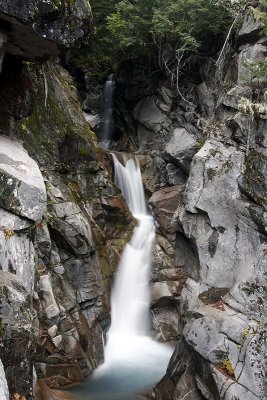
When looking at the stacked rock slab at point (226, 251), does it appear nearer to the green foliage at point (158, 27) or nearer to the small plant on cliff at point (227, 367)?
the small plant on cliff at point (227, 367)

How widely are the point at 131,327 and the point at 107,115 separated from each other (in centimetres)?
1168

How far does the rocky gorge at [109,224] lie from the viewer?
6.16 metres

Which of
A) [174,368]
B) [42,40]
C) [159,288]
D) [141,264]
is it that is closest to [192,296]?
[159,288]

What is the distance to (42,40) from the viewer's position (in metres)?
6.47

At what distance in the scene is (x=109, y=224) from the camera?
46.1ft

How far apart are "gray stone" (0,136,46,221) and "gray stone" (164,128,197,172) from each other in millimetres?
10385

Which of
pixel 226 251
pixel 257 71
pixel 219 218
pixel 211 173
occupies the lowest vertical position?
pixel 226 251

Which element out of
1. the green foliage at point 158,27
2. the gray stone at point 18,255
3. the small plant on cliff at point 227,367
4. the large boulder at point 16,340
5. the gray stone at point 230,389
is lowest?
the gray stone at point 230,389

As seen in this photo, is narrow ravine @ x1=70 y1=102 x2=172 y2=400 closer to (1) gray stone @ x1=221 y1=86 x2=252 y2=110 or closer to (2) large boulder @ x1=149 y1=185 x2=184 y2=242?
(2) large boulder @ x1=149 y1=185 x2=184 y2=242

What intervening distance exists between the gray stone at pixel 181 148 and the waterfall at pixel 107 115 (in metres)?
3.88

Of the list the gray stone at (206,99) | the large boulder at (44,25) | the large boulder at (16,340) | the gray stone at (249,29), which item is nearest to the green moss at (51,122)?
the large boulder at (44,25)

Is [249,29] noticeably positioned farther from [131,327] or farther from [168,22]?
[131,327]

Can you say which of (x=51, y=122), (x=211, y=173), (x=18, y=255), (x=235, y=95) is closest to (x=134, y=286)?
(x=211, y=173)

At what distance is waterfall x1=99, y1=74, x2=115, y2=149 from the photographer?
20.1 m
